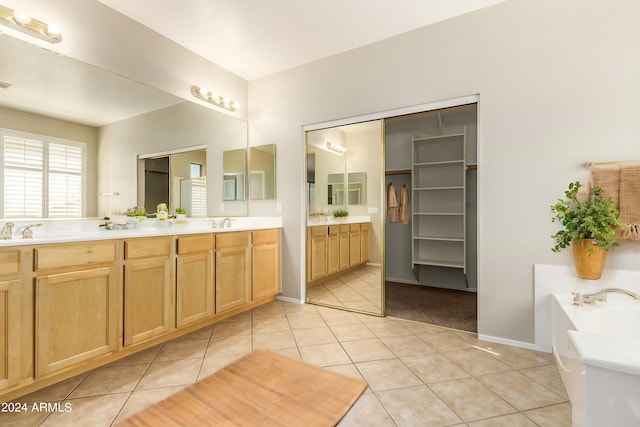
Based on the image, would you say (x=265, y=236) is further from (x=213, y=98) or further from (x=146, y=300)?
(x=213, y=98)

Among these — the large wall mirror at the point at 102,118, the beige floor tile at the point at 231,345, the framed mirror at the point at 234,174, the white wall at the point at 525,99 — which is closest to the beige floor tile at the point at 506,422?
the white wall at the point at 525,99

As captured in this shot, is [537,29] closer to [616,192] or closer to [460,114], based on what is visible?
[616,192]

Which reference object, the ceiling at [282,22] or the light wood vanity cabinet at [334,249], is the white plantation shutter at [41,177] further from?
the light wood vanity cabinet at [334,249]

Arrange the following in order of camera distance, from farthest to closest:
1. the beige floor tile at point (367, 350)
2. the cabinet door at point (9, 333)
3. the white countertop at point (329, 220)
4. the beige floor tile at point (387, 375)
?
the white countertop at point (329, 220), the beige floor tile at point (367, 350), the beige floor tile at point (387, 375), the cabinet door at point (9, 333)

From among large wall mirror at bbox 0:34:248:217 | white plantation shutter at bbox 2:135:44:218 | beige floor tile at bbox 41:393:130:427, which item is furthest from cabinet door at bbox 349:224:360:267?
white plantation shutter at bbox 2:135:44:218

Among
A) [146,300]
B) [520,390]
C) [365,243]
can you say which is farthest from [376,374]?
[146,300]

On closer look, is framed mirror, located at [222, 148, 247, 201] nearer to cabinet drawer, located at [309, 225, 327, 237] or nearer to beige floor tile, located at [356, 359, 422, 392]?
cabinet drawer, located at [309, 225, 327, 237]

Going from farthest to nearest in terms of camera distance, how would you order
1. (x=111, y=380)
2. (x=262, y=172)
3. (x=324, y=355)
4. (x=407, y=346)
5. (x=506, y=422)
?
(x=262, y=172)
(x=407, y=346)
(x=324, y=355)
(x=111, y=380)
(x=506, y=422)

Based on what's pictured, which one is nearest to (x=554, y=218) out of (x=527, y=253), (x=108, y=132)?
(x=527, y=253)

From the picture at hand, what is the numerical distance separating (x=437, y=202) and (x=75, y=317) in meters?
4.01

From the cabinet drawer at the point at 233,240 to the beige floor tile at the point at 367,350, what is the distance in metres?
1.40

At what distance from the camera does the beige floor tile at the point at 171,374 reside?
1.83 m

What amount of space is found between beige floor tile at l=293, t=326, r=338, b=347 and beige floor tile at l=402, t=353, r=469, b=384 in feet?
2.11

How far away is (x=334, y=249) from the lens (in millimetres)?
3773
